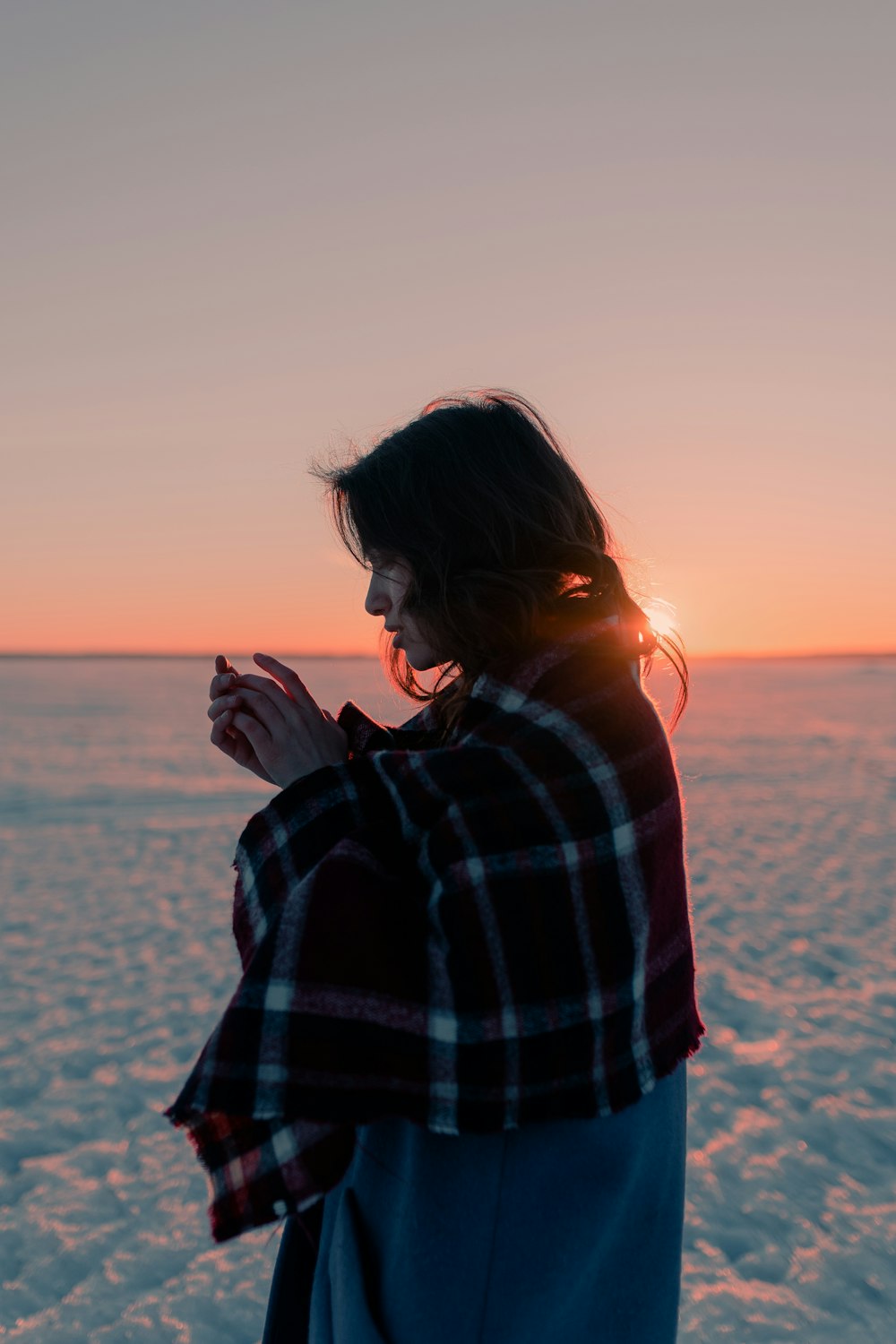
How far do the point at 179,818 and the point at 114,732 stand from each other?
919 cm

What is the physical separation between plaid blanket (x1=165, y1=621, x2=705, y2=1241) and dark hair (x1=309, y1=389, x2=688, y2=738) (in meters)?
0.11

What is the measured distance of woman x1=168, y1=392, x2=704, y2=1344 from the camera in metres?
0.98

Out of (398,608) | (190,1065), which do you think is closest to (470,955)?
(398,608)

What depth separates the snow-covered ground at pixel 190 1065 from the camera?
259 cm

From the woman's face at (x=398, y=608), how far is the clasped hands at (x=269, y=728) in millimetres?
142

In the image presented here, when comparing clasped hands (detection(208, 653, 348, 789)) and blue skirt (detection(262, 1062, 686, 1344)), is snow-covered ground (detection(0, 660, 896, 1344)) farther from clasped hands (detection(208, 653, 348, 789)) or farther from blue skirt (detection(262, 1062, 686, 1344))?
blue skirt (detection(262, 1062, 686, 1344))

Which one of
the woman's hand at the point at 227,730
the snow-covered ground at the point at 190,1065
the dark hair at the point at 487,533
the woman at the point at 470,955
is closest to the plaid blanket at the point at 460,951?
the woman at the point at 470,955

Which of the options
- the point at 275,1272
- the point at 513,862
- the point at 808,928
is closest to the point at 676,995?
the point at 513,862

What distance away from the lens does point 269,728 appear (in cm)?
131

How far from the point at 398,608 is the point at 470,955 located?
48 centimetres

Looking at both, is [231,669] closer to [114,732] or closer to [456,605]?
[456,605]

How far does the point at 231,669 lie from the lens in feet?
4.61

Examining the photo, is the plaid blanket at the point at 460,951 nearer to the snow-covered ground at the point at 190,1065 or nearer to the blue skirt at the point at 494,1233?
the blue skirt at the point at 494,1233

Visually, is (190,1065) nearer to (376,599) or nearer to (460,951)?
(376,599)
